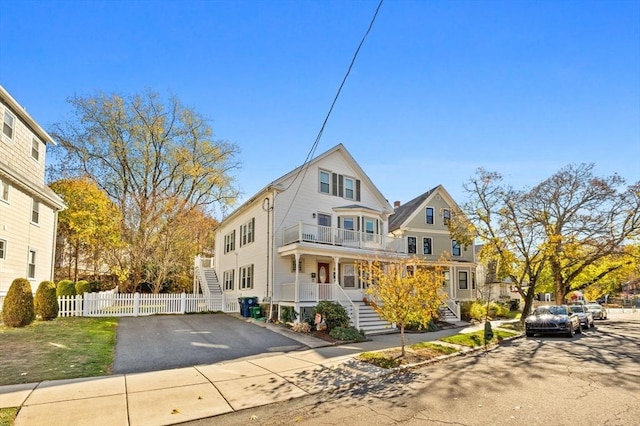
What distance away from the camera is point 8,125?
17375 mm

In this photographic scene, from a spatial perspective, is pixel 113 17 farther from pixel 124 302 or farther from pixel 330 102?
A: pixel 124 302

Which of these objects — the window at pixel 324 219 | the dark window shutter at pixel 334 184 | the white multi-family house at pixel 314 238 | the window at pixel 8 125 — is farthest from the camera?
the dark window shutter at pixel 334 184

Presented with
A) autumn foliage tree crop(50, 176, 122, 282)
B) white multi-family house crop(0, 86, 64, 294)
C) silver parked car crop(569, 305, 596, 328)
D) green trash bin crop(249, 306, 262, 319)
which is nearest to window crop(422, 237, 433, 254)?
silver parked car crop(569, 305, 596, 328)

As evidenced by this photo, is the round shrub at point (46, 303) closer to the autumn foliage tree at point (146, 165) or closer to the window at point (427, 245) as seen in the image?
the autumn foliage tree at point (146, 165)

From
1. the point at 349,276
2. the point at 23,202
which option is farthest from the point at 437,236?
the point at 23,202

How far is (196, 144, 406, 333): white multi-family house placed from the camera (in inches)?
779

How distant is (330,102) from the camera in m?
12.3

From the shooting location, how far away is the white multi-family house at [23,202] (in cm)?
1631

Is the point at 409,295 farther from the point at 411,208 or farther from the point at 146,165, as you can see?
the point at 146,165

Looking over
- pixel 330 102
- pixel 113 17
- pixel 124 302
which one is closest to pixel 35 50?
pixel 113 17

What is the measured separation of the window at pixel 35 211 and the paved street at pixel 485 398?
Result: 17399 mm

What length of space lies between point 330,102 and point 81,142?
1070 inches

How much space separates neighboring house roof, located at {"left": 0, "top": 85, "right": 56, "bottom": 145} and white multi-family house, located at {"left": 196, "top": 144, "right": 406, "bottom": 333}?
11112 mm

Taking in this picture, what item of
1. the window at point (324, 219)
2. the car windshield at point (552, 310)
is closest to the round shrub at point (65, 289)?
the window at point (324, 219)
